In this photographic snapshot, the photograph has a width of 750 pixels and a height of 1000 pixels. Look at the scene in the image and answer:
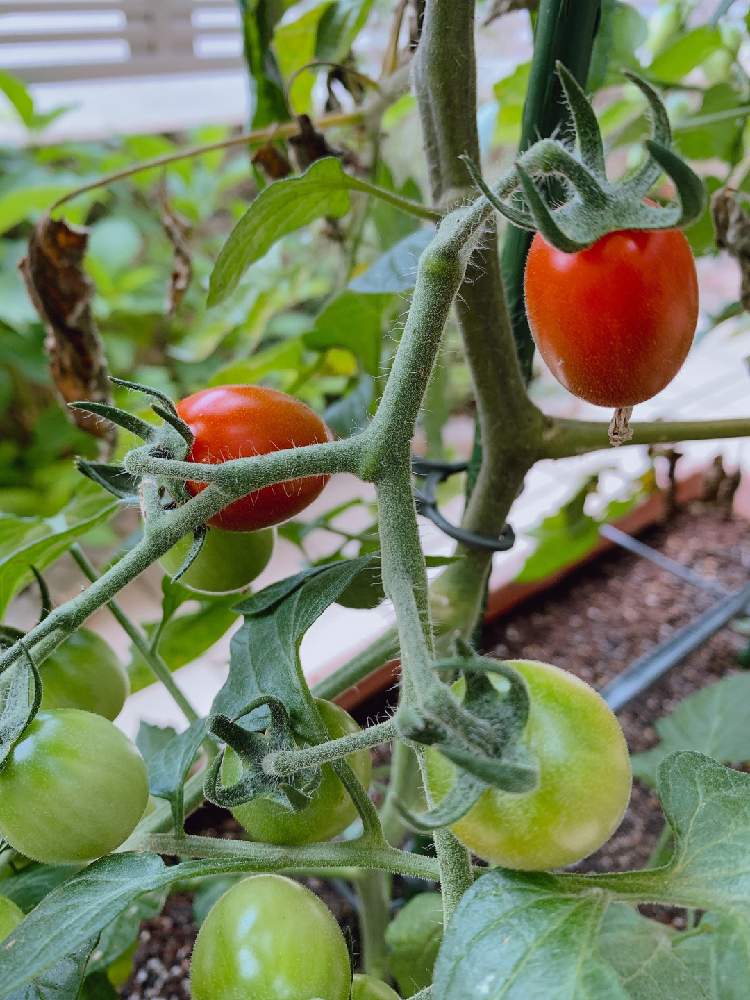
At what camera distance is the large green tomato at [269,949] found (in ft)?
1.08

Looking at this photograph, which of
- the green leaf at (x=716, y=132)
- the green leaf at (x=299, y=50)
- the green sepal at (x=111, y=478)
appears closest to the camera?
the green sepal at (x=111, y=478)

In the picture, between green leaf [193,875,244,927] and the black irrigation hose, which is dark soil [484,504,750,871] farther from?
green leaf [193,875,244,927]

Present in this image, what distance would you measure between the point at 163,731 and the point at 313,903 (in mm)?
250

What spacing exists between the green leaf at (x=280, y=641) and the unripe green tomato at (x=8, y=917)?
0.40 feet

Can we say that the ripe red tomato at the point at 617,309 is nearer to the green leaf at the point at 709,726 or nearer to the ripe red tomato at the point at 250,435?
the ripe red tomato at the point at 250,435

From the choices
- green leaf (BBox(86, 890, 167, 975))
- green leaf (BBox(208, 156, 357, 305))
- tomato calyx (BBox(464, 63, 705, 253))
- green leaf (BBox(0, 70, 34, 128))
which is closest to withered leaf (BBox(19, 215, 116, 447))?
green leaf (BBox(208, 156, 357, 305))

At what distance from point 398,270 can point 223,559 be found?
17 centimetres

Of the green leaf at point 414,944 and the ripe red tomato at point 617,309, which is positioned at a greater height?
the ripe red tomato at point 617,309

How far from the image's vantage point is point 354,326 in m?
0.61

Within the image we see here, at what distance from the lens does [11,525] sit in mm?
488

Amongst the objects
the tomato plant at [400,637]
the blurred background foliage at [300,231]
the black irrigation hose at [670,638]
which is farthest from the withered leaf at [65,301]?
the black irrigation hose at [670,638]

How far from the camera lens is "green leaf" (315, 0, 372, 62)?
706 millimetres

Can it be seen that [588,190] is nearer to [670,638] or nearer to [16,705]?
[16,705]

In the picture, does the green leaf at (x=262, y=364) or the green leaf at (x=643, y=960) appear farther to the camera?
the green leaf at (x=262, y=364)
